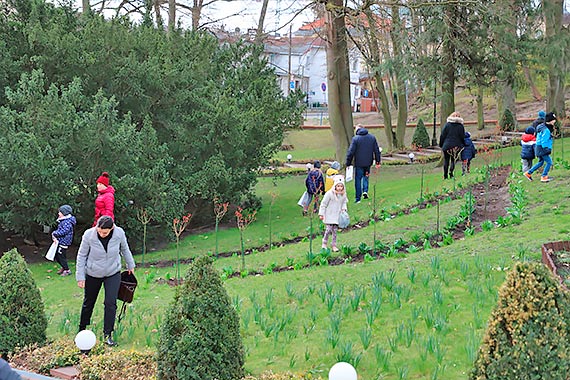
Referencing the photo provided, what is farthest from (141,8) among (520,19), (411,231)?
(411,231)

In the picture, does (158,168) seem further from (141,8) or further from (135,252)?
(141,8)

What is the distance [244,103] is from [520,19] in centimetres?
1231

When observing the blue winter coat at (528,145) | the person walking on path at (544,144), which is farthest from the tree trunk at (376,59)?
the person walking on path at (544,144)

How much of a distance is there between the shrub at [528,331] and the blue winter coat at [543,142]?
10.3 m

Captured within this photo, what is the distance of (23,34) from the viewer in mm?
15867

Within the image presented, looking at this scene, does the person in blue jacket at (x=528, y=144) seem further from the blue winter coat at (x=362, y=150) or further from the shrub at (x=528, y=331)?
the shrub at (x=528, y=331)

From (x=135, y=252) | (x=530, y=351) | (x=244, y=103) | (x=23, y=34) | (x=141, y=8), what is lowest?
(x=135, y=252)

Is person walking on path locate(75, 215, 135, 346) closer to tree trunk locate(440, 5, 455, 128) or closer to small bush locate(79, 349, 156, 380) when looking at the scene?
small bush locate(79, 349, 156, 380)

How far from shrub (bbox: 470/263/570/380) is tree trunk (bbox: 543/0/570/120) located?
21.6 meters

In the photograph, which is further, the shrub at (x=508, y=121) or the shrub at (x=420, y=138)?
the shrub at (x=420, y=138)

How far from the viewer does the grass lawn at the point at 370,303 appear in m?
5.93

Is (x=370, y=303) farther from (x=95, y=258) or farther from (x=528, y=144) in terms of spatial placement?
(x=528, y=144)

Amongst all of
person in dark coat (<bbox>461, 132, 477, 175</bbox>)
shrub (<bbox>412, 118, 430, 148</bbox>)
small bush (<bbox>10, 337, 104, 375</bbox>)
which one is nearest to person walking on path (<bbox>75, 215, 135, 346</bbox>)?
small bush (<bbox>10, 337, 104, 375</bbox>)

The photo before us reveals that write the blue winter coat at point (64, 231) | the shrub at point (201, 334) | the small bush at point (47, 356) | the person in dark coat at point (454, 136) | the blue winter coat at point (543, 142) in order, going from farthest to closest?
the person in dark coat at point (454, 136) < the blue winter coat at point (543, 142) < the blue winter coat at point (64, 231) < the small bush at point (47, 356) < the shrub at point (201, 334)
